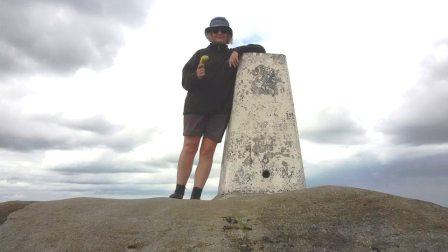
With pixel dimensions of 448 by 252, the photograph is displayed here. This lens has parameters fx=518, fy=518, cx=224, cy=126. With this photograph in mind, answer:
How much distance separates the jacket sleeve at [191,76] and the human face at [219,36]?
45cm

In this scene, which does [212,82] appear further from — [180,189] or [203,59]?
[180,189]

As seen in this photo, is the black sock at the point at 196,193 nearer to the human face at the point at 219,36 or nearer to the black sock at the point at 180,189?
the black sock at the point at 180,189

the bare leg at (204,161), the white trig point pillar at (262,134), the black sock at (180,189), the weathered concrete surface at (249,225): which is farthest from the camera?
the bare leg at (204,161)

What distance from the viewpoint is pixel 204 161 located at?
30.9 feet

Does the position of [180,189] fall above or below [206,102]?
below

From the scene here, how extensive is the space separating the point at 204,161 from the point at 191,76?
156cm

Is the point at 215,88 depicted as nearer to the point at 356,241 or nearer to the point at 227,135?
the point at 227,135

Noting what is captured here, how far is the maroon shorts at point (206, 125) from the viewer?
9.27 metres

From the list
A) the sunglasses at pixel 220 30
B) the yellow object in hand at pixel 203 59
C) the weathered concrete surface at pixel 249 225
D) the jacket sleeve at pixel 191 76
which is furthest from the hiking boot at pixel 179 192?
the sunglasses at pixel 220 30

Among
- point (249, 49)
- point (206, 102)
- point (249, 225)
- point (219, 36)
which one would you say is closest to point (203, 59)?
point (219, 36)

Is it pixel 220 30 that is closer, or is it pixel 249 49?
pixel 220 30

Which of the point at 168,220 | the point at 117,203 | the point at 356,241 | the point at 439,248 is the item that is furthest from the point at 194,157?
the point at 439,248

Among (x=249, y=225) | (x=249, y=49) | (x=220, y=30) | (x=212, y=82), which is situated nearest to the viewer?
(x=249, y=225)

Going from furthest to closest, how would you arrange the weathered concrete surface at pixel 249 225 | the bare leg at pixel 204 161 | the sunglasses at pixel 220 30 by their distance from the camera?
the sunglasses at pixel 220 30
the bare leg at pixel 204 161
the weathered concrete surface at pixel 249 225
